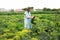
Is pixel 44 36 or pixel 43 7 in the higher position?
pixel 44 36

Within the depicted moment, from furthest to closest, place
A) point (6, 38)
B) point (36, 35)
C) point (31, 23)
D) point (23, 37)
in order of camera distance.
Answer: point (31, 23) → point (36, 35) → point (6, 38) → point (23, 37)

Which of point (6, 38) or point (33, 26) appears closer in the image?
point (6, 38)

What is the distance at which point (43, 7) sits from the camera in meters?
28.9

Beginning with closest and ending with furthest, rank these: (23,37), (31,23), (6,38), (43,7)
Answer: (23,37), (6,38), (31,23), (43,7)

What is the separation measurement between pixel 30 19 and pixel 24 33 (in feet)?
8.01

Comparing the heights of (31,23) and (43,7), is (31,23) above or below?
above

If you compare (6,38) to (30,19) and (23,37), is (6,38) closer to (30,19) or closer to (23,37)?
(23,37)

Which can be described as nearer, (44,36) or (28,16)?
(44,36)

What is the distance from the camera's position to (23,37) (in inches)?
259

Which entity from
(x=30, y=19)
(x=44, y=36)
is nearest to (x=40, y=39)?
(x=44, y=36)

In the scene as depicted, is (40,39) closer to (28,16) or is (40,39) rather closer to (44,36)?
(44,36)

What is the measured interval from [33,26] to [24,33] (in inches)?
71.2

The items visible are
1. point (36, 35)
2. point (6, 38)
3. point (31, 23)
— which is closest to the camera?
point (6, 38)

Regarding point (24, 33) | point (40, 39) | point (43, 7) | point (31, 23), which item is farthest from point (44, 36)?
point (43, 7)
